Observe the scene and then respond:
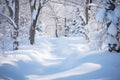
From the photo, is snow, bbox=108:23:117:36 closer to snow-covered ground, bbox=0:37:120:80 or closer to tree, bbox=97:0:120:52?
tree, bbox=97:0:120:52

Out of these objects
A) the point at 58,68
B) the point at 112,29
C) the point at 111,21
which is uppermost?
the point at 111,21

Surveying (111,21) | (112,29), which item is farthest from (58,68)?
(111,21)

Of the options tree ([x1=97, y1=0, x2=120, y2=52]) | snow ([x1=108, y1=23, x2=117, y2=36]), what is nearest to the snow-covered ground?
tree ([x1=97, y1=0, x2=120, y2=52])

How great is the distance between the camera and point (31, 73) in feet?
50.9

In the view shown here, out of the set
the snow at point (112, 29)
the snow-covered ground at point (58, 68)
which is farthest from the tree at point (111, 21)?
the snow-covered ground at point (58, 68)

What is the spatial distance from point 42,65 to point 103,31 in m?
5.26

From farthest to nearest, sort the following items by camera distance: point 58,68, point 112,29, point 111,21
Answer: point 58,68 → point 111,21 → point 112,29

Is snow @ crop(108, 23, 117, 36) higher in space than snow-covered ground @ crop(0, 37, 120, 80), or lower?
higher

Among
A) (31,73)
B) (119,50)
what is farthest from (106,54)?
(31,73)

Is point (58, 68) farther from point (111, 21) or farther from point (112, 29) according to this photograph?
point (111, 21)

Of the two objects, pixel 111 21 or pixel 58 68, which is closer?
pixel 111 21

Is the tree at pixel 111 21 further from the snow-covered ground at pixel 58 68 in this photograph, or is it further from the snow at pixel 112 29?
the snow-covered ground at pixel 58 68

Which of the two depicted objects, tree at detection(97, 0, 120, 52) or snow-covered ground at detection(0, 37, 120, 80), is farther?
tree at detection(97, 0, 120, 52)

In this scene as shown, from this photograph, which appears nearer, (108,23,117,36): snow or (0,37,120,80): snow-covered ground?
(0,37,120,80): snow-covered ground
